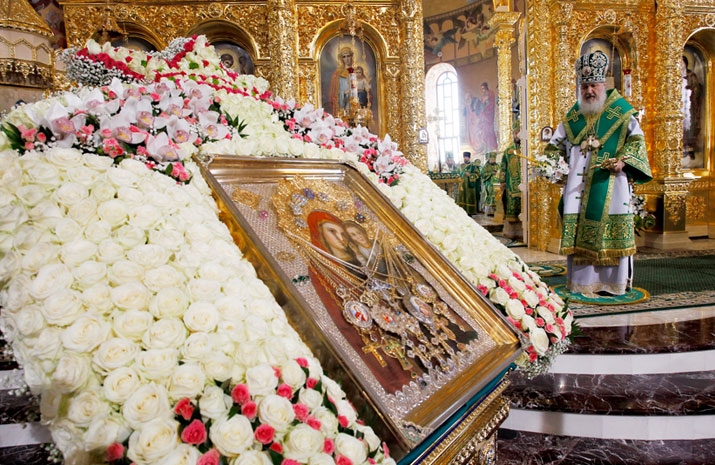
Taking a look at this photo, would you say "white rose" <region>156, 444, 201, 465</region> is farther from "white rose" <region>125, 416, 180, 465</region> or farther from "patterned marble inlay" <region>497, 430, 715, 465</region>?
"patterned marble inlay" <region>497, 430, 715, 465</region>

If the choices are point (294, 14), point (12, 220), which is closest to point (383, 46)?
point (294, 14)

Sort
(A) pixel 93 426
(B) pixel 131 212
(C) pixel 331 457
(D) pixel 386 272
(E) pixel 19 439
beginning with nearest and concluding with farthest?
(A) pixel 93 426, (C) pixel 331 457, (B) pixel 131 212, (D) pixel 386 272, (E) pixel 19 439

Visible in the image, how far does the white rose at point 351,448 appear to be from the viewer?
90 centimetres

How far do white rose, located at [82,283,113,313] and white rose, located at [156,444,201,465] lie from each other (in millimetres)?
307

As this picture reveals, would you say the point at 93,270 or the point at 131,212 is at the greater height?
the point at 131,212

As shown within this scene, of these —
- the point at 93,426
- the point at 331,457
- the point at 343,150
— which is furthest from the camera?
the point at 343,150

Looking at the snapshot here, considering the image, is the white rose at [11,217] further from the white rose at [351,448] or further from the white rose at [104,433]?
the white rose at [351,448]

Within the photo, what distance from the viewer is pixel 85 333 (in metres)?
0.84

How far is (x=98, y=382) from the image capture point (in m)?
0.83

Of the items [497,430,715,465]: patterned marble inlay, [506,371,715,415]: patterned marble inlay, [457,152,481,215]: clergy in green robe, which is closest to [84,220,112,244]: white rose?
[497,430,715,465]: patterned marble inlay

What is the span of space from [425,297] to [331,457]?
756 millimetres

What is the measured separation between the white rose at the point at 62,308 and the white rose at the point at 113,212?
22 cm

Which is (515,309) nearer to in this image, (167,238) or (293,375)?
(293,375)

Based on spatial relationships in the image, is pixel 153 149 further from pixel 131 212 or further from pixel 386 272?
pixel 386 272
